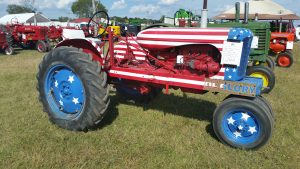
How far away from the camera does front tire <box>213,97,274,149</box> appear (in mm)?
3141

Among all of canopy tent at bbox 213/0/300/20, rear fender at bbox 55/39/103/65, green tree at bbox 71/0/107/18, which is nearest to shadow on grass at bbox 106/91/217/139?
rear fender at bbox 55/39/103/65

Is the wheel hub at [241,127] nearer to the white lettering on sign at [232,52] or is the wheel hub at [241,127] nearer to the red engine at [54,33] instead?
the white lettering on sign at [232,52]

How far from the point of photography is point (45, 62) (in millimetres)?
3914

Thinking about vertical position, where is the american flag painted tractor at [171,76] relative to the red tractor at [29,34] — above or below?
below

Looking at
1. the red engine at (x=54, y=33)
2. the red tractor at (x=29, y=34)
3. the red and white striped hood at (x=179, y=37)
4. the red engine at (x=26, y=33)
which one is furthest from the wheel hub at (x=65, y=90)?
the red engine at (x=54, y=33)

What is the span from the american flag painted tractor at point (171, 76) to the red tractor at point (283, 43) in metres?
7.43

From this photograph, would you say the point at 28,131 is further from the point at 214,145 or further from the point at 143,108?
the point at 214,145

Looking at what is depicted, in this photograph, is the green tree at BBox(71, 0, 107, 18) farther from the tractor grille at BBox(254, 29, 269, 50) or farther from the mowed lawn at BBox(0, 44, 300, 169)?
the mowed lawn at BBox(0, 44, 300, 169)

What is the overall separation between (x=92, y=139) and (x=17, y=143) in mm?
920

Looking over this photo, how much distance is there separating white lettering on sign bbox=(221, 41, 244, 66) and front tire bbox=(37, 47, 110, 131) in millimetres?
1506

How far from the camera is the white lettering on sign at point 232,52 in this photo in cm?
320

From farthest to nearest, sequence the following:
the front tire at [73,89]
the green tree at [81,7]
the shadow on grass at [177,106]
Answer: the green tree at [81,7], the shadow on grass at [177,106], the front tire at [73,89]

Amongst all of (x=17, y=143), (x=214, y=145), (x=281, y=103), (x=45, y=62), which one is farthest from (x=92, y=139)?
(x=281, y=103)

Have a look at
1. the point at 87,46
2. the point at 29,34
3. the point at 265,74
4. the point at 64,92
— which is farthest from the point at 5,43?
the point at 265,74
